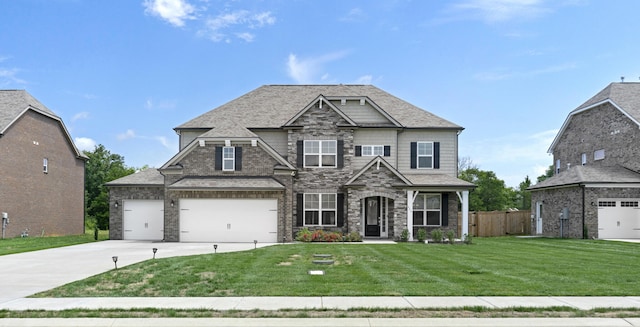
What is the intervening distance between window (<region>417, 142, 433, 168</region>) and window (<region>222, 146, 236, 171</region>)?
10.2m

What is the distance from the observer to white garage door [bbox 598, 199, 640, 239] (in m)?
28.5

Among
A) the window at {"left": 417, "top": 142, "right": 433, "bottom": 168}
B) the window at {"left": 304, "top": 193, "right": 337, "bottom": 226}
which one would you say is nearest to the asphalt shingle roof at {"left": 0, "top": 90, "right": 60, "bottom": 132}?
the window at {"left": 304, "top": 193, "right": 337, "bottom": 226}

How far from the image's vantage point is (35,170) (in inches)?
1252

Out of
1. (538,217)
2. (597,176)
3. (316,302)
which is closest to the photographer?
(316,302)

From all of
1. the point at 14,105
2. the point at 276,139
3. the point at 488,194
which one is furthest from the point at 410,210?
the point at 488,194

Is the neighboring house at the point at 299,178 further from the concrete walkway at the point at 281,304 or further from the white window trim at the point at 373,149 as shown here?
the concrete walkway at the point at 281,304

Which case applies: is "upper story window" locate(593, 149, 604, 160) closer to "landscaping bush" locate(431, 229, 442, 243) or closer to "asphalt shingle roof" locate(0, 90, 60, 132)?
"landscaping bush" locate(431, 229, 442, 243)

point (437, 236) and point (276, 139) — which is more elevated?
point (276, 139)

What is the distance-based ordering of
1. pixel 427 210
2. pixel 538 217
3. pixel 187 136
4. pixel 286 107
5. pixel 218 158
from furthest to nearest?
pixel 538 217 → pixel 286 107 → pixel 187 136 → pixel 427 210 → pixel 218 158

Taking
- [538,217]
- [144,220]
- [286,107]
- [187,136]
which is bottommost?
[538,217]

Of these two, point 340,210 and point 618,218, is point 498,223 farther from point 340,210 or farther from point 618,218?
point 340,210

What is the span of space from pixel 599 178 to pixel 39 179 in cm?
3252

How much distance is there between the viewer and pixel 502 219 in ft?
117

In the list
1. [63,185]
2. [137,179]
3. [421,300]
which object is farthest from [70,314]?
[63,185]
